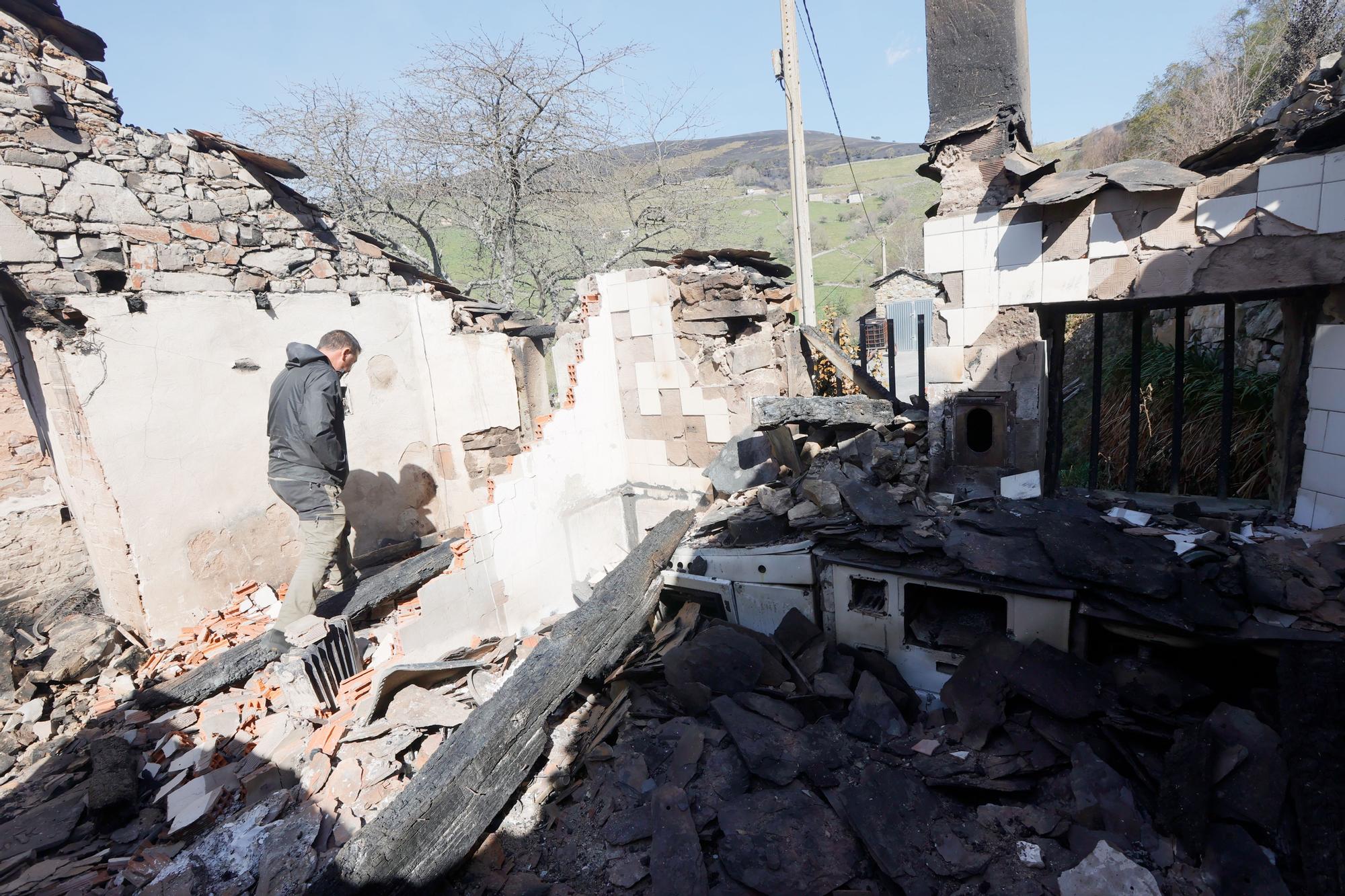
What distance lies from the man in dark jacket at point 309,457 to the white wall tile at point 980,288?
4457 millimetres

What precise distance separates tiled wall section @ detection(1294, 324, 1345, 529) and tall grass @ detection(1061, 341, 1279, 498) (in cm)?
106

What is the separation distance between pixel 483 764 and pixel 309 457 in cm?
282

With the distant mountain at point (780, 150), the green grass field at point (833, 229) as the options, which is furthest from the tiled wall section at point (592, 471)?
the distant mountain at point (780, 150)

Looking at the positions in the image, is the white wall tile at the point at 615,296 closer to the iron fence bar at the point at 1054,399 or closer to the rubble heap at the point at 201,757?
the rubble heap at the point at 201,757

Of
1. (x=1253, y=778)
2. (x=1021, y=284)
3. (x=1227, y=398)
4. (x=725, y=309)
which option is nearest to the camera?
(x=1253, y=778)

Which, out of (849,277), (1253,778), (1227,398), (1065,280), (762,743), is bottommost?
(762,743)

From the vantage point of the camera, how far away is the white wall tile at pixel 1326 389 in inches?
121

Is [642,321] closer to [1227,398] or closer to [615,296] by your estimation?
[615,296]

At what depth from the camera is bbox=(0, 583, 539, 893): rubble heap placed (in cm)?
296

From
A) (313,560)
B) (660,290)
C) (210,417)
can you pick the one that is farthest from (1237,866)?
(210,417)

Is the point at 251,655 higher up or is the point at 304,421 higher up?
the point at 304,421

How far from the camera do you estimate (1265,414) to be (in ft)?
17.0

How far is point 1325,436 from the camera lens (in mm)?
3189

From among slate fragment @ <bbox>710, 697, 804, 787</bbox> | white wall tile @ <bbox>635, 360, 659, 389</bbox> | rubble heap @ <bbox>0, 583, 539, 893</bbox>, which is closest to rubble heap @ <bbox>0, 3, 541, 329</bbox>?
rubble heap @ <bbox>0, 583, 539, 893</bbox>
